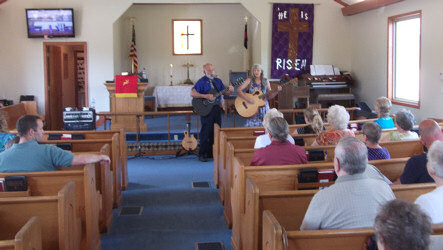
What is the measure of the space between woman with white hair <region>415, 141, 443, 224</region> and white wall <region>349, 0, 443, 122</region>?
17.2 feet

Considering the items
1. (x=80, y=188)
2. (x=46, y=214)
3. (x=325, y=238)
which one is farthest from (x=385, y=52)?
(x=46, y=214)

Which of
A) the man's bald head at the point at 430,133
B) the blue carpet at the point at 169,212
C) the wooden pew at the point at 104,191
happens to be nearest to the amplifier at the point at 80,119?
the blue carpet at the point at 169,212

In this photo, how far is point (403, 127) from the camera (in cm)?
441

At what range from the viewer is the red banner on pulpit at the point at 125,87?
8414 millimetres

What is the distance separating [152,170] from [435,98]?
4.48 metres

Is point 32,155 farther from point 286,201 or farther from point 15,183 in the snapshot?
point 286,201

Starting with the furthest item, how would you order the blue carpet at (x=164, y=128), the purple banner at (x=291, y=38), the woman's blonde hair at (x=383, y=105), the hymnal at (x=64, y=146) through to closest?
the purple banner at (x=291, y=38) → the blue carpet at (x=164, y=128) → the woman's blonde hair at (x=383, y=105) → the hymnal at (x=64, y=146)

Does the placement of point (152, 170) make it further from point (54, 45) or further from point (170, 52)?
point (170, 52)

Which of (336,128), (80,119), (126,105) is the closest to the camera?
(336,128)

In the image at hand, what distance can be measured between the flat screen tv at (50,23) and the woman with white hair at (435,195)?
8.60 m

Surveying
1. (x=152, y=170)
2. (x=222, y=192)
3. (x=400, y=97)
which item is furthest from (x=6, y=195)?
(x=400, y=97)

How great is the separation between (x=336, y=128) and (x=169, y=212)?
178cm

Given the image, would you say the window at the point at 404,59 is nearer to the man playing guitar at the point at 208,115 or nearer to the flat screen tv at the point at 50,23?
the man playing guitar at the point at 208,115

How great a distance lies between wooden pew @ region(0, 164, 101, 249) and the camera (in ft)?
10.6
